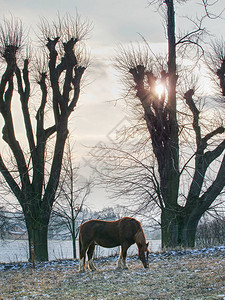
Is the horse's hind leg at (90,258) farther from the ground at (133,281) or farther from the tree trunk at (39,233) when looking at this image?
the tree trunk at (39,233)

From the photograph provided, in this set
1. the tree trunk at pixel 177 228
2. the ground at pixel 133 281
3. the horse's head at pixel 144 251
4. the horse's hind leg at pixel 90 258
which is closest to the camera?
the ground at pixel 133 281

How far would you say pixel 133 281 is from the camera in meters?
8.38

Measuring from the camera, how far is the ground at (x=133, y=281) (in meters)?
7.06

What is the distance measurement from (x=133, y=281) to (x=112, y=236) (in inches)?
90.0

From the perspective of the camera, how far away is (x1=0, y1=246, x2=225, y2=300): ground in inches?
278

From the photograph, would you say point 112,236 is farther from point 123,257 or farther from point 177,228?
point 177,228

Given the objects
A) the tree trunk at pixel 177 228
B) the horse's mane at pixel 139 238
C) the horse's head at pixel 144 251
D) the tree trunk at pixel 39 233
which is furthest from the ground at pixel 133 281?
the tree trunk at pixel 177 228

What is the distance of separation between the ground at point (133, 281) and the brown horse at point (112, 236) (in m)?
0.39

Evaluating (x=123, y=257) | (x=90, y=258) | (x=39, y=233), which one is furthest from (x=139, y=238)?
(x=39, y=233)

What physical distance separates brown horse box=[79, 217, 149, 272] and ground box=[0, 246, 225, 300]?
386mm

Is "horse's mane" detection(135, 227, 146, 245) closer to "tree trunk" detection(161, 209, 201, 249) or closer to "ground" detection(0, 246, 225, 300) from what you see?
"ground" detection(0, 246, 225, 300)

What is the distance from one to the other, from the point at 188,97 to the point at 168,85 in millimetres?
1586

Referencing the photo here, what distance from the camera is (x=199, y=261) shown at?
1050 cm

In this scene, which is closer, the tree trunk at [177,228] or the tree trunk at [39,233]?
the tree trunk at [39,233]
